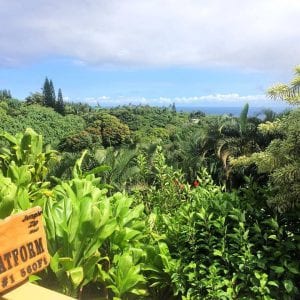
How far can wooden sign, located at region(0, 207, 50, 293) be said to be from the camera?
57.6 inches

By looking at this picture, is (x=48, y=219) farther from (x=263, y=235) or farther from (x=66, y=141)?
(x=66, y=141)

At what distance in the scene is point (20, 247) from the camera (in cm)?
150

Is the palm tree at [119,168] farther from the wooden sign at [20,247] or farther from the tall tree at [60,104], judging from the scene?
the tall tree at [60,104]

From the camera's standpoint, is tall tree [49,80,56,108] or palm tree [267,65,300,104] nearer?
palm tree [267,65,300,104]

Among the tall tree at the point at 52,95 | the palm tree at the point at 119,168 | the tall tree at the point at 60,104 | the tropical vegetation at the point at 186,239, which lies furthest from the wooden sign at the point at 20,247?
the tall tree at the point at 52,95

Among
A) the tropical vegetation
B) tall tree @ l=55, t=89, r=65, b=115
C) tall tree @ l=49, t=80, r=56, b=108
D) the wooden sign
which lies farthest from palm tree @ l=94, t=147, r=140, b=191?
tall tree @ l=49, t=80, r=56, b=108

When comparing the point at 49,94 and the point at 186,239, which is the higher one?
the point at 49,94

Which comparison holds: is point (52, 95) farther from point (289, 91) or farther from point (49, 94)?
point (289, 91)

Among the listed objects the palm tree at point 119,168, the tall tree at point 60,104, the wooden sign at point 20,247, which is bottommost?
the palm tree at point 119,168

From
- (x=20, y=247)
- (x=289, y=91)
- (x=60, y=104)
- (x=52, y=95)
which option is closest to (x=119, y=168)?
(x=289, y=91)

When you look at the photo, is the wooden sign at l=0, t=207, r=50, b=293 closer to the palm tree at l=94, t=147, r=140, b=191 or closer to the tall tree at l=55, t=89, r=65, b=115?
the palm tree at l=94, t=147, r=140, b=191

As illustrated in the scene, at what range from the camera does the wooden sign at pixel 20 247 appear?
1.46 meters

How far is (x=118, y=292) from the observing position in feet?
11.5

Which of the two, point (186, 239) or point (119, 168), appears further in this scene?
point (119, 168)
